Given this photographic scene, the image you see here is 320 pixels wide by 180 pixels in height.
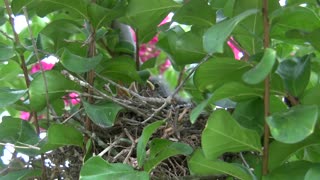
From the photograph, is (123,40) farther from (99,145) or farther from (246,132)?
(246,132)

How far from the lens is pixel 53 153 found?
794 mm

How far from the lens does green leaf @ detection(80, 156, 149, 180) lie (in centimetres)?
57

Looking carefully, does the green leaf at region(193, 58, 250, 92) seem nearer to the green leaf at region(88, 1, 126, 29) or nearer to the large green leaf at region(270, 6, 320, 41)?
the large green leaf at region(270, 6, 320, 41)

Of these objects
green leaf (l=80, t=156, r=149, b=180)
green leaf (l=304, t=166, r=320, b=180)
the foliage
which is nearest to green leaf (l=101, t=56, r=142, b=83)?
the foliage

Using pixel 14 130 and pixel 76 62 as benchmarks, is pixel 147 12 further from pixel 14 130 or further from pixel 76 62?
pixel 14 130

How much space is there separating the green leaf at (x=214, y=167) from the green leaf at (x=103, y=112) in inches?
5.5

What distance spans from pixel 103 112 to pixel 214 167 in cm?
18

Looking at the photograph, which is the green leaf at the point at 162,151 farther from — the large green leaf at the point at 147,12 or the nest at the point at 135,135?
the large green leaf at the point at 147,12

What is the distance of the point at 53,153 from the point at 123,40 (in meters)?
0.23

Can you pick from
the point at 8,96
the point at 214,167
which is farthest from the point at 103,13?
the point at 214,167

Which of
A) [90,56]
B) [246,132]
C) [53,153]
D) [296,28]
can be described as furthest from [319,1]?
[53,153]

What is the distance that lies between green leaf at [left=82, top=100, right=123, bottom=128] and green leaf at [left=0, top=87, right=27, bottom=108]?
9cm

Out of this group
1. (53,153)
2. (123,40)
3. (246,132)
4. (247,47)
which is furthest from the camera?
(123,40)

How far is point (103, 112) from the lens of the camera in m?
0.71
